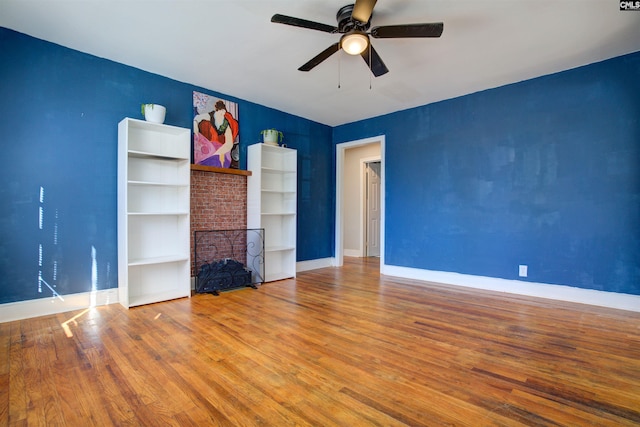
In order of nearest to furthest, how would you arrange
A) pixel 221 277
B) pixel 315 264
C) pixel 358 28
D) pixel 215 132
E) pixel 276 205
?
pixel 358 28, pixel 221 277, pixel 215 132, pixel 276 205, pixel 315 264

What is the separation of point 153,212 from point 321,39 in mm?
2597

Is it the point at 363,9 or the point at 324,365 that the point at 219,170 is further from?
the point at 324,365

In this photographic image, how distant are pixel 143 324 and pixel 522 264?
4.33m

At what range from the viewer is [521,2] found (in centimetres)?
241

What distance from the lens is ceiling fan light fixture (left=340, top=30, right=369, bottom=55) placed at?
93.4 inches

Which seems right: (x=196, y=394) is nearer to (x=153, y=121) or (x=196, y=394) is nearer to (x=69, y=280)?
(x=69, y=280)

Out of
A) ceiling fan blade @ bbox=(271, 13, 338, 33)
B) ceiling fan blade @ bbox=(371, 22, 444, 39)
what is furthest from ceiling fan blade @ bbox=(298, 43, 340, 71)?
ceiling fan blade @ bbox=(371, 22, 444, 39)

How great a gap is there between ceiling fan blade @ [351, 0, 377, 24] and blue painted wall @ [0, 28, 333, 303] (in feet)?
8.91

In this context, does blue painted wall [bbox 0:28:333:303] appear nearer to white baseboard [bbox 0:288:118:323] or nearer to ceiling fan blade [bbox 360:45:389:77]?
white baseboard [bbox 0:288:118:323]

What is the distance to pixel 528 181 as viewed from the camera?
3811 millimetres

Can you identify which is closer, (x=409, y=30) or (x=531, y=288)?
(x=409, y=30)

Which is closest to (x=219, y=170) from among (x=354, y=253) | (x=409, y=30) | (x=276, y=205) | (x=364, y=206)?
(x=276, y=205)

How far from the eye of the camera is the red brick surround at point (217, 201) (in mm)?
4027

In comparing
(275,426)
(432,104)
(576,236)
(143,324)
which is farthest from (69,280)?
(576,236)
